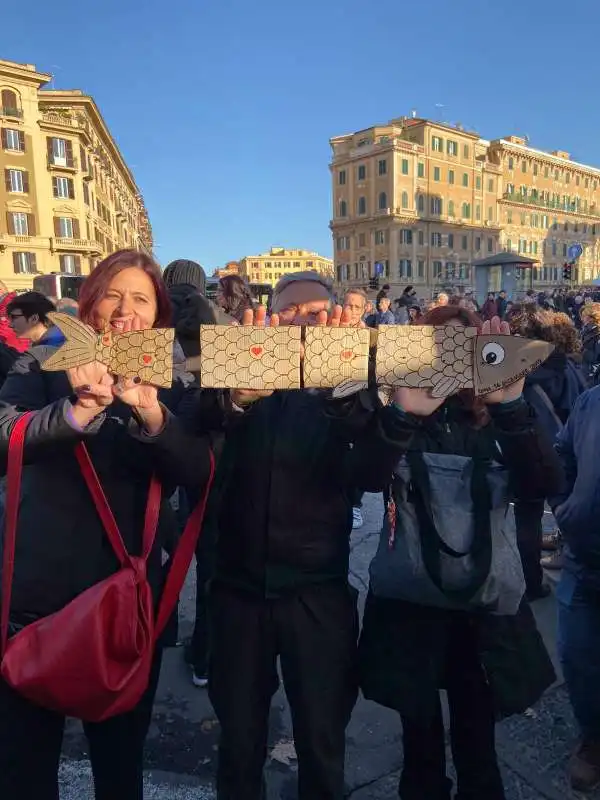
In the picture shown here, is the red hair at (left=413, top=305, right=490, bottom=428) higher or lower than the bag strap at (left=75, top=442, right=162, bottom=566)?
higher

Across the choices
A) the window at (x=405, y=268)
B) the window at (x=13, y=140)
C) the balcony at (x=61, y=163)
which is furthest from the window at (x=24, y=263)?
the window at (x=405, y=268)

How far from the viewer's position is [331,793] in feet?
5.79

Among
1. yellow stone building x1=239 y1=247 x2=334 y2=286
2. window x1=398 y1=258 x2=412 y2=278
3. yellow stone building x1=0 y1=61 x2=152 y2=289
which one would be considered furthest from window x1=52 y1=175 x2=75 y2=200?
yellow stone building x1=239 y1=247 x2=334 y2=286

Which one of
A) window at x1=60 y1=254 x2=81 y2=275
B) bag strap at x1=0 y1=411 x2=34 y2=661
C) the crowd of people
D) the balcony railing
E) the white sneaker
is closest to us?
bag strap at x1=0 y1=411 x2=34 y2=661

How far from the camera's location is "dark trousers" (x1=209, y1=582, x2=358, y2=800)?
175 cm

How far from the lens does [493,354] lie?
153 cm

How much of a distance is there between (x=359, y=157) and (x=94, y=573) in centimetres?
6654

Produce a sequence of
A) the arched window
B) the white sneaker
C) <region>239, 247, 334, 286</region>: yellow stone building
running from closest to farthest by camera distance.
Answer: the white sneaker → the arched window → <region>239, 247, 334, 286</region>: yellow stone building

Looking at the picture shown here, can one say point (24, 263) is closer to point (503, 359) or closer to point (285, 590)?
point (285, 590)

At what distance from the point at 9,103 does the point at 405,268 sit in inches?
1590

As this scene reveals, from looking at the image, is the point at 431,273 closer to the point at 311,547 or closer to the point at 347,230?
the point at 347,230

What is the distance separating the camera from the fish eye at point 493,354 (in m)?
1.52

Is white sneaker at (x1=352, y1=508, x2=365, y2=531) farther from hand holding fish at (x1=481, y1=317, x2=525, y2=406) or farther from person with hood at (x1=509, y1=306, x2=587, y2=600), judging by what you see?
hand holding fish at (x1=481, y1=317, x2=525, y2=406)

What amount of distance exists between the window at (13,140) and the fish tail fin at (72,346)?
155 feet
